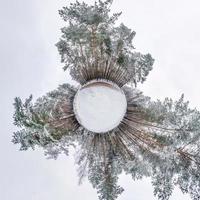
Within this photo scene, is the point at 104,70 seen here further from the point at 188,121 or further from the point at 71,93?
the point at 188,121

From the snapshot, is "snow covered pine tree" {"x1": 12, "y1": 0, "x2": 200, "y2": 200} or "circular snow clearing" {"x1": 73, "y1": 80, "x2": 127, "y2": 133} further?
"snow covered pine tree" {"x1": 12, "y1": 0, "x2": 200, "y2": 200}

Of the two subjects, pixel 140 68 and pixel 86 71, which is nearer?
pixel 86 71

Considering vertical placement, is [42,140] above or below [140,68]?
below

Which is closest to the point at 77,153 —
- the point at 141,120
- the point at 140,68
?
the point at 141,120

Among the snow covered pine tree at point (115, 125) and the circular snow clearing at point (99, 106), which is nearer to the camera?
the circular snow clearing at point (99, 106)
